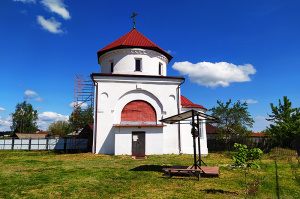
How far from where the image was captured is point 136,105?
19.6m

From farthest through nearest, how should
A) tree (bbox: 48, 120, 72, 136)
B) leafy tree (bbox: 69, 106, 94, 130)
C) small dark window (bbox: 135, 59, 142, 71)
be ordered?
1. tree (bbox: 48, 120, 72, 136)
2. small dark window (bbox: 135, 59, 142, 71)
3. leafy tree (bbox: 69, 106, 94, 130)

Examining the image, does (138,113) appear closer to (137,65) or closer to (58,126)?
(137,65)

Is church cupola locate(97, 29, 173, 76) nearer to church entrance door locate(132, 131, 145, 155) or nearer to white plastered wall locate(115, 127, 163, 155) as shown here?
white plastered wall locate(115, 127, 163, 155)

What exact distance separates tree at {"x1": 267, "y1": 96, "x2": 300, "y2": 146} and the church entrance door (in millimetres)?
13828

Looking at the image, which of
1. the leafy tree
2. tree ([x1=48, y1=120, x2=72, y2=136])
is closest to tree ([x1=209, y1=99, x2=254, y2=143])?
the leafy tree

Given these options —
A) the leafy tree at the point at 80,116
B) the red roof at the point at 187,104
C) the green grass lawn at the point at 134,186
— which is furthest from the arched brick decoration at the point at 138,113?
the green grass lawn at the point at 134,186

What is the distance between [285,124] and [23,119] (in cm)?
5968

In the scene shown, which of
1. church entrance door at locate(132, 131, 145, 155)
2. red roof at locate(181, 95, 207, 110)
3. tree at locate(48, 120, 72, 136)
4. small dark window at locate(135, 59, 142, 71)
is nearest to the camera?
church entrance door at locate(132, 131, 145, 155)

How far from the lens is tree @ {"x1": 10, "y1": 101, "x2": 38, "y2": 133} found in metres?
55.7

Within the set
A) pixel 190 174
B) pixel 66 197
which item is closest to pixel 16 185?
pixel 66 197

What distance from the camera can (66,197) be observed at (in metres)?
6.67

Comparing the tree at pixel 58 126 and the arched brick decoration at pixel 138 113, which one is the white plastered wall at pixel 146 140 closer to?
the arched brick decoration at pixel 138 113

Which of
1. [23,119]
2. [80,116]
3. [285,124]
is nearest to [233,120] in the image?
[285,124]

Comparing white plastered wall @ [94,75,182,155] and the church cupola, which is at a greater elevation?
the church cupola
